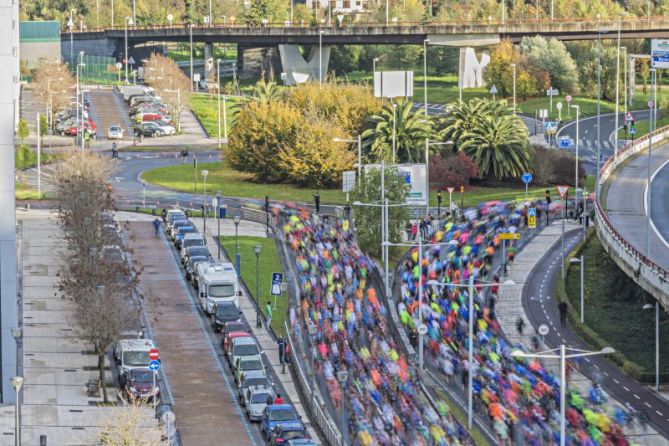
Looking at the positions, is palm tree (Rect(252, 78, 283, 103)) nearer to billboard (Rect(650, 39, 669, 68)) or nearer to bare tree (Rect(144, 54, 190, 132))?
bare tree (Rect(144, 54, 190, 132))

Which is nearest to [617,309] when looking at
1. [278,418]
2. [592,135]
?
[278,418]

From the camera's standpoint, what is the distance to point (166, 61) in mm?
167750

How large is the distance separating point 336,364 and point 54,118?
83646 millimetres

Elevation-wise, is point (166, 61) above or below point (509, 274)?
above

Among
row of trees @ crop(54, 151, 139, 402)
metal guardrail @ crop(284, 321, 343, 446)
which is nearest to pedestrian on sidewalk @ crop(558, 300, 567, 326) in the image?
Result: metal guardrail @ crop(284, 321, 343, 446)

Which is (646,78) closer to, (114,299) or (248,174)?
(248,174)

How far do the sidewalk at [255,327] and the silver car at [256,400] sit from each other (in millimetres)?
1510

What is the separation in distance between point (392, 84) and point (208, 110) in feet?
119

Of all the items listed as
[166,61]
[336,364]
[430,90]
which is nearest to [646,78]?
[430,90]

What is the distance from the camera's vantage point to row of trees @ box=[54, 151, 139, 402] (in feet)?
228

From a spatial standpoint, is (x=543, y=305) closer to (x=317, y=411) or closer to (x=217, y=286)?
(x=217, y=286)

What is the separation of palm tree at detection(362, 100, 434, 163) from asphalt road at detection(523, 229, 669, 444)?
1538 centimetres

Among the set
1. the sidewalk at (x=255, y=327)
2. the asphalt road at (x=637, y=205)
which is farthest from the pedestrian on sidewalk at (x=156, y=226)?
the asphalt road at (x=637, y=205)

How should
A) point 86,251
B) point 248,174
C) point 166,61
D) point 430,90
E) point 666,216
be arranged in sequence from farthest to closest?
point 430,90 → point 166,61 → point 248,174 → point 666,216 → point 86,251
